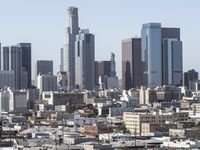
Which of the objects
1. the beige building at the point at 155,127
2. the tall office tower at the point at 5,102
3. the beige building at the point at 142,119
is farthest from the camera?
the tall office tower at the point at 5,102

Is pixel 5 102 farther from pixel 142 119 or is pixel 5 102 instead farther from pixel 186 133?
pixel 186 133

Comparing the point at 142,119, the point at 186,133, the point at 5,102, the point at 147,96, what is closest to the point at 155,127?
the point at 142,119

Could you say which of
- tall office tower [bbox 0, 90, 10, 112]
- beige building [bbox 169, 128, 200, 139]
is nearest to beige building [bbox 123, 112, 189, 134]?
beige building [bbox 169, 128, 200, 139]

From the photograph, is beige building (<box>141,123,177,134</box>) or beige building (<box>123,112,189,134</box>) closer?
beige building (<box>141,123,177,134</box>)

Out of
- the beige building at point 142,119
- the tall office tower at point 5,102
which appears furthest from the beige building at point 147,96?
the beige building at point 142,119

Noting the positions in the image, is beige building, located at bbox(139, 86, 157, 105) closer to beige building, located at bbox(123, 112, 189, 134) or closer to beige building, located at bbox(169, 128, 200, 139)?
beige building, located at bbox(123, 112, 189, 134)

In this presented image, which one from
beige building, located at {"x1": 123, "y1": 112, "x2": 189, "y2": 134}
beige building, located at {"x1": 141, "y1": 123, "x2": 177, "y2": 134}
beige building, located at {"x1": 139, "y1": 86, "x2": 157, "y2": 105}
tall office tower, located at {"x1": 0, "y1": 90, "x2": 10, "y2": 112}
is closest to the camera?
beige building, located at {"x1": 141, "y1": 123, "x2": 177, "y2": 134}

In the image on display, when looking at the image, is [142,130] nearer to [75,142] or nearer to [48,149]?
[75,142]

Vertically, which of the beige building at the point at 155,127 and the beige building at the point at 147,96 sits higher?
the beige building at the point at 147,96

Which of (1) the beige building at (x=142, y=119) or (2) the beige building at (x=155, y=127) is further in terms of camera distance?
(1) the beige building at (x=142, y=119)

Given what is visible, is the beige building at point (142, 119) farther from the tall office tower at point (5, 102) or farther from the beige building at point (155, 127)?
the tall office tower at point (5, 102)

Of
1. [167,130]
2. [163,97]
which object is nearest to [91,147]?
[167,130]
